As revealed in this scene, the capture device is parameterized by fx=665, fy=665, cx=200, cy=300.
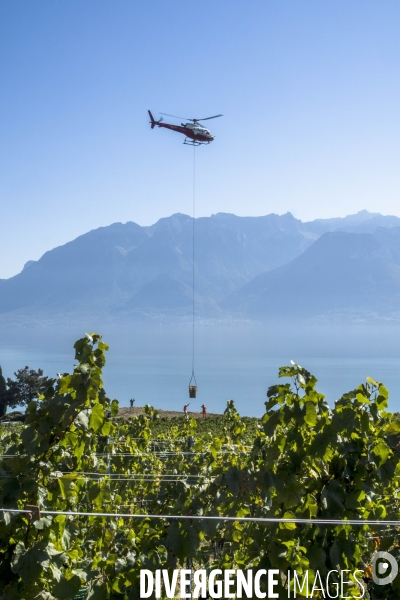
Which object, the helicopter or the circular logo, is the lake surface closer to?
the helicopter

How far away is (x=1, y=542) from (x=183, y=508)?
3.99 feet

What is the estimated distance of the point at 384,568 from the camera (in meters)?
4.49

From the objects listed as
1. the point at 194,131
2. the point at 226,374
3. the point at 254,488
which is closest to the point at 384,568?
the point at 254,488

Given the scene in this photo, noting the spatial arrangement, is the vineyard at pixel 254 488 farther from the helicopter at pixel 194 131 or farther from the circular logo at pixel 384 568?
the helicopter at pixel 194 131

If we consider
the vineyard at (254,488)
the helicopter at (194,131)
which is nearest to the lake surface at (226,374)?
the helicopter at (194,131)

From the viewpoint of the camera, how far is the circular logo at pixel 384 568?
14.6ft

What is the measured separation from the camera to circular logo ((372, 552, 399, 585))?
4.44 meters

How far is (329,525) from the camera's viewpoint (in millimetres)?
4230

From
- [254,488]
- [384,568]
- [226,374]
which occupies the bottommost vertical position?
[384,568]

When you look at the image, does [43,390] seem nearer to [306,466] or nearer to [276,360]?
[306,466]

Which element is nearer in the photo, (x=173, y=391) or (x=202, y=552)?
(x=202, y=552)

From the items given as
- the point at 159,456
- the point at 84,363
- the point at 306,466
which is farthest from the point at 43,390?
the point at 159,456

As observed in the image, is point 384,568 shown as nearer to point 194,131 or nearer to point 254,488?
point 254,488

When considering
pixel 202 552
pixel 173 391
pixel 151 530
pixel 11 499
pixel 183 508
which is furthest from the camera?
pixel 173 391
